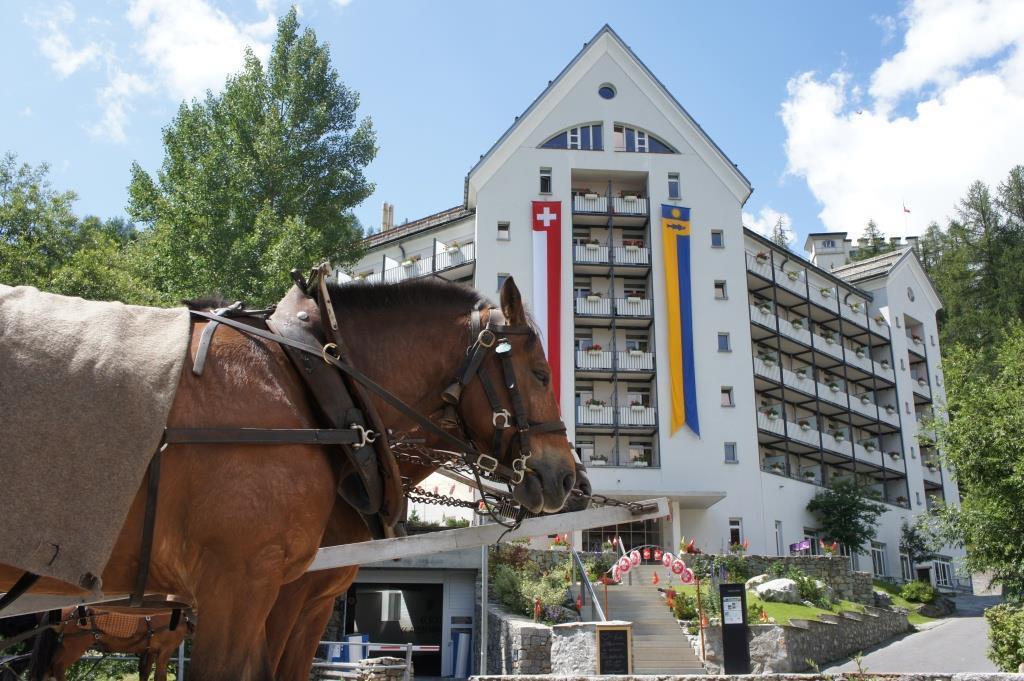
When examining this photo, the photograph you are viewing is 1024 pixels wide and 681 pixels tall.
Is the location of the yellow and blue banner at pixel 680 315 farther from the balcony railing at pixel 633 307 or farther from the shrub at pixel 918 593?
the shrub at pixel 918 593

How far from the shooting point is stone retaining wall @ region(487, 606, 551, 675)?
22391mm

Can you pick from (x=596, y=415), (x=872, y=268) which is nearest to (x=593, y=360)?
(x=596, y=415)

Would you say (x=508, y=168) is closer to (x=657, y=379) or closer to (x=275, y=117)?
(x=657, y=379)

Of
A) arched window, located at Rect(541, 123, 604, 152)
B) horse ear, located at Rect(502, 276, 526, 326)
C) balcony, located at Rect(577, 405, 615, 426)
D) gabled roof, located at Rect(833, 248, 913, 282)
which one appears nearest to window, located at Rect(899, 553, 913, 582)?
gabled roof, located at Rect(833, 248, 913, 282)

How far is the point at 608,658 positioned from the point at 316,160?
65.7 feet

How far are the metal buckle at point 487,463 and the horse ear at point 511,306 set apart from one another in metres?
0.72

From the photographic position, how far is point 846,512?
47.9 m

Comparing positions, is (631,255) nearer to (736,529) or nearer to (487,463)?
(736,529)

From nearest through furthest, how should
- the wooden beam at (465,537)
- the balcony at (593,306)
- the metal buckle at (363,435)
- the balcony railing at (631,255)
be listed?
the metal buckle at (363,435)
the wooden beam at (465,537)
the balcony at (593,306)
the balcony railing at (631,255)

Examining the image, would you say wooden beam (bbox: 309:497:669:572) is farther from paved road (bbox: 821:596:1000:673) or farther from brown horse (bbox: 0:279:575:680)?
paved road (bbox: 821:596:1000:673)

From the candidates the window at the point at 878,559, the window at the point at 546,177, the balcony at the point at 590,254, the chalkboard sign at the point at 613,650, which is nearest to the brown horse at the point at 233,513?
the chalkboard sign at the point at 613,650

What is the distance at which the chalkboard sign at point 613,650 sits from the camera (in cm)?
1825

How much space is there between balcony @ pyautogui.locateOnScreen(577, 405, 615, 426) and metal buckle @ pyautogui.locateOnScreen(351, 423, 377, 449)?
138 feet

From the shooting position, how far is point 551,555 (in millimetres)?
30266
